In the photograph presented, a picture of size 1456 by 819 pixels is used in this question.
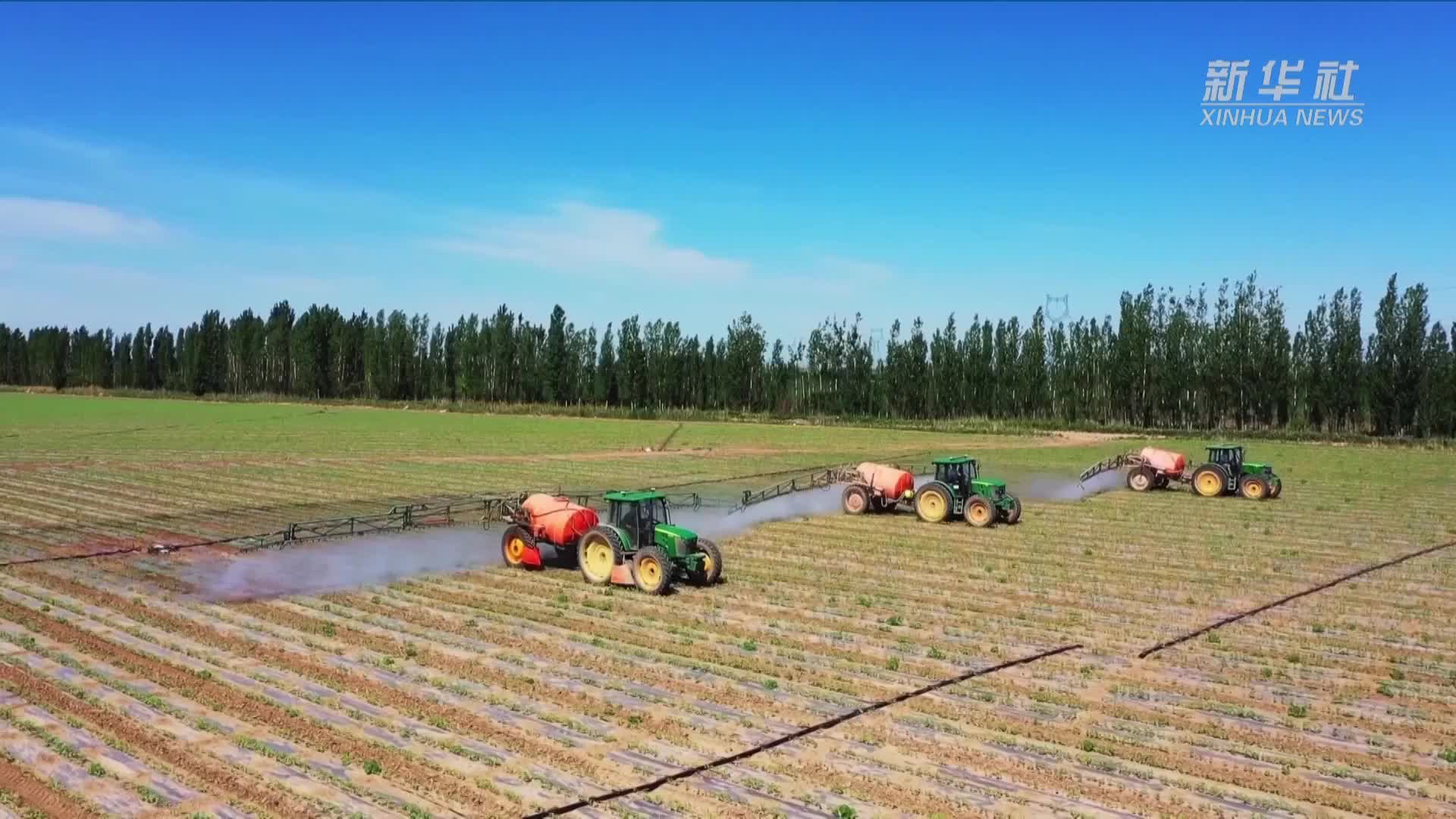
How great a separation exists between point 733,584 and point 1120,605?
24.1 ft

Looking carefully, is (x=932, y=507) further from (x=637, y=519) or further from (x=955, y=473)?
(x=637, y=519)

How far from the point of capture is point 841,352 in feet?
379

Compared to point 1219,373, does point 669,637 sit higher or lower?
lower

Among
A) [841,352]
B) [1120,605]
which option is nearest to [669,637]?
[1120,605]

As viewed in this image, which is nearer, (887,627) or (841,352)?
(887,627)

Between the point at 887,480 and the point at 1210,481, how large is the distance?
13624mm

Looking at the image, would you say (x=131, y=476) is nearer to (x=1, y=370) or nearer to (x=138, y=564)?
(x=138, y=564)

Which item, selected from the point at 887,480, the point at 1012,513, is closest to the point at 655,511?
the point at 887,480

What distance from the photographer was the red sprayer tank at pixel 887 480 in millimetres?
30469

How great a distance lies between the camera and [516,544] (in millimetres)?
21609

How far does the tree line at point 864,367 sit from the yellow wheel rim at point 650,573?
3181 inches

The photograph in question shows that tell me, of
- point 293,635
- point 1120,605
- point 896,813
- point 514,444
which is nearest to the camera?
point 896,813

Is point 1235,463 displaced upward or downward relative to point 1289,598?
upward

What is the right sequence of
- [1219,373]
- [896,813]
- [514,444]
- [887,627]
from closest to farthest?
[896,813] < [887,627] < [514,444] < [1219,373]
